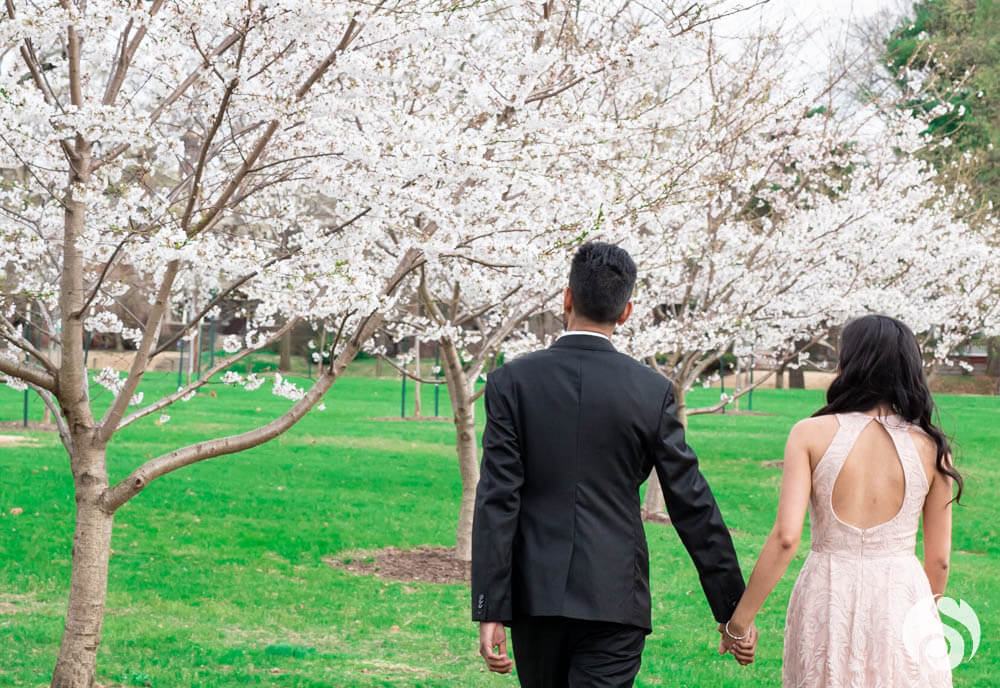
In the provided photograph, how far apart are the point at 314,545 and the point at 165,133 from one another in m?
4.62

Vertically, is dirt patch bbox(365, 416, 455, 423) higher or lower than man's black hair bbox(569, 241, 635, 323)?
lower

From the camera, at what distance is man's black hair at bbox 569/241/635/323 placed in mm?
3256

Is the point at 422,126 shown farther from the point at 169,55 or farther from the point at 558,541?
the point at 558,541

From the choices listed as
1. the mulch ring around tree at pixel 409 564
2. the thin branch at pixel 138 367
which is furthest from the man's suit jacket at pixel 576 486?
the mulch ring around tree at pixel 409 564

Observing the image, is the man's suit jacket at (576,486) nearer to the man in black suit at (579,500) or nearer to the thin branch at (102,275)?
the man in black suit at (579,500)

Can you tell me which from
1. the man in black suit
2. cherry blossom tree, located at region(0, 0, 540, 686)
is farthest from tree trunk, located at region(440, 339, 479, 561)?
the man in black suit

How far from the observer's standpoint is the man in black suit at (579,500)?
124 inches

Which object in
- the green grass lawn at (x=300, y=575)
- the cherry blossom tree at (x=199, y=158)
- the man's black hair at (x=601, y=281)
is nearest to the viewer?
the man's black hair at (x=601, y=281)

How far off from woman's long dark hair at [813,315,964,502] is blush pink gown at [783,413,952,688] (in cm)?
5

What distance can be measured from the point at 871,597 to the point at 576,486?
999 millimetres

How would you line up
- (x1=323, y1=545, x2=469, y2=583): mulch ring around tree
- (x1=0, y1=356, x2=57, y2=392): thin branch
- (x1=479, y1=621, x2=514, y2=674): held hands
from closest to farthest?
(x1=479, y1=621, x2=514, y2=674): held hands → (x1=0, y1=356, x2=57, y2=392): thin branch → (x1=323, y1=545, x2=469, y2=583): mulch ring around tree

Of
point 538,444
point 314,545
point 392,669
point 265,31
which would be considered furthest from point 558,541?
point 314,545

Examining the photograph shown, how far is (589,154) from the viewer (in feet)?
23.9

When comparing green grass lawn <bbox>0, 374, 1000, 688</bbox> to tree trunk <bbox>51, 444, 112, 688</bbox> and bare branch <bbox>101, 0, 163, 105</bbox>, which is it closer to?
tree trunk <bbox>51, 444, 112, 688</bbox>
